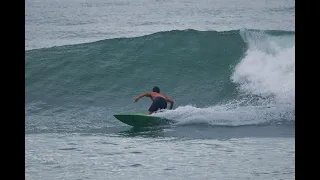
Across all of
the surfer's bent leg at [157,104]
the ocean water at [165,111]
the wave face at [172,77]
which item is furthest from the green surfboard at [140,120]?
the wave face at [172,77]

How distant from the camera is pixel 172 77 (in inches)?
607

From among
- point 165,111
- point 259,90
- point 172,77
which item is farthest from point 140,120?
point 172,77

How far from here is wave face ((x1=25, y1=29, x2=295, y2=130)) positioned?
37.4 feet

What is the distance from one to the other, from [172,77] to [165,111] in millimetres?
6000

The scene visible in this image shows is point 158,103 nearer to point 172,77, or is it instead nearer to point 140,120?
point 140,120

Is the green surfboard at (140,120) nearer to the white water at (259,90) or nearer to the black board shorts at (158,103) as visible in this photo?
the white water at (259,90)

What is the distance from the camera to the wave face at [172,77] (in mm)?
11406

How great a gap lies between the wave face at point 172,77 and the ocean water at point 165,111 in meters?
0.03

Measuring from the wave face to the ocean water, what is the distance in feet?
0.10

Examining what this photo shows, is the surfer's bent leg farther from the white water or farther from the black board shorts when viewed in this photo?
the white water

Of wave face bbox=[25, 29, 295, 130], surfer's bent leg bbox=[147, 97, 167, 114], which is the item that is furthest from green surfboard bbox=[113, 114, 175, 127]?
wave face bbox=[25, 29, 295, 130]
